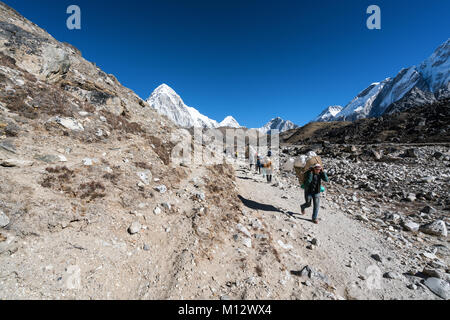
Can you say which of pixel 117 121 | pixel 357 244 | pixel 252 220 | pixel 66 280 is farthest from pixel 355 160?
pixel 66 280

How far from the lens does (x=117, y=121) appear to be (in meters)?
10.9

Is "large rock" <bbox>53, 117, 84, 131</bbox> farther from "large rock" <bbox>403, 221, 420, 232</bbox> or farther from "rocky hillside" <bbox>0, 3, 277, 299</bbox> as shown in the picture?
"large rock" <bbox>403, 221, 420, 232</bbox>

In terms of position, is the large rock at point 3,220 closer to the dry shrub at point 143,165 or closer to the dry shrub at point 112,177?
the dry shrub at point 112,177

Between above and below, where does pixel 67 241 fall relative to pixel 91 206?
below

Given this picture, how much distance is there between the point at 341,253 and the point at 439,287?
197cm

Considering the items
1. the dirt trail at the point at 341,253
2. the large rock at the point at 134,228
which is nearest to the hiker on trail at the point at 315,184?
the dirt trail at the point at 341,253

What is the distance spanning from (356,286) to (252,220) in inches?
143

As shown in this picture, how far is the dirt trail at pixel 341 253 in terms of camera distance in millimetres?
4199

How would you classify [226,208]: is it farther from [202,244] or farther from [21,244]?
[21,244]

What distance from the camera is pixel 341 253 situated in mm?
5586

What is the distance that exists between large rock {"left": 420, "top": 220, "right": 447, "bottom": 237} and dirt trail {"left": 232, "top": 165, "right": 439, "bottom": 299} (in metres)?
1.81

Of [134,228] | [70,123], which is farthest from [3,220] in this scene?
[70,123]

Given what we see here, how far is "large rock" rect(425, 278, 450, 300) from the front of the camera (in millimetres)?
3980

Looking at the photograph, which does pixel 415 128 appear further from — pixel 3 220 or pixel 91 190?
pixel 3 220
